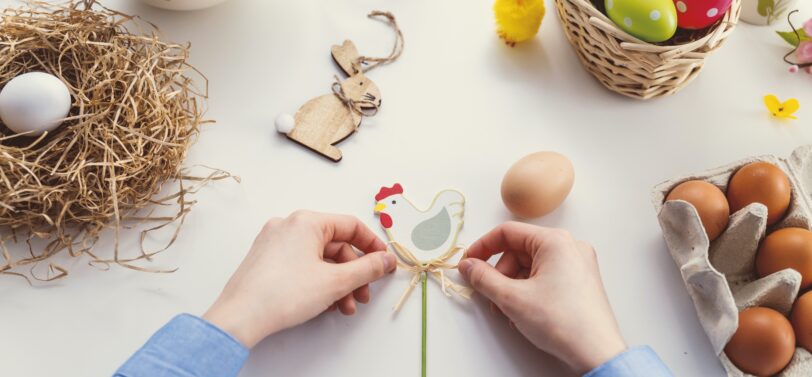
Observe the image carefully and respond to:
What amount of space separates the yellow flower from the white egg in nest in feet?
3.50

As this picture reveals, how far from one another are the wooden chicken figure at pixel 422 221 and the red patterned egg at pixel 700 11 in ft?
1.38

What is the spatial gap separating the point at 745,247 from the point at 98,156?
35.1 inches

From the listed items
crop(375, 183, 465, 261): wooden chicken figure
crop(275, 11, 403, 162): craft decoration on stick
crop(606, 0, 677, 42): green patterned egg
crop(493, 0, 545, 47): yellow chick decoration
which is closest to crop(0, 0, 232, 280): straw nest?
crop(275, 11, 403, 162): craft decoration on stick

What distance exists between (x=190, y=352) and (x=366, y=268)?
24 cm

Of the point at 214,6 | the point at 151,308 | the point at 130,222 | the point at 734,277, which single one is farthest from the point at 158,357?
the point at 734,277

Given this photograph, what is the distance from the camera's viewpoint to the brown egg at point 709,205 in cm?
90

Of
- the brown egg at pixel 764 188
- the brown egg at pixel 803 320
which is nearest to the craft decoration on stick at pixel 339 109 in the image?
the brown egg at pixel 764 188

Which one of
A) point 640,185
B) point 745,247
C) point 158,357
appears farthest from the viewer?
point 640,185

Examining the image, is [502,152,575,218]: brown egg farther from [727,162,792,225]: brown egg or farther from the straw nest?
→ the straw nest

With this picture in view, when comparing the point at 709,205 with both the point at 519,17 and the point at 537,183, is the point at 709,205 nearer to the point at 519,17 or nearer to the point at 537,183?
the point at 537,183

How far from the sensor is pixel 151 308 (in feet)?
3.01

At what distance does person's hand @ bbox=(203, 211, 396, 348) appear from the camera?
82 cm

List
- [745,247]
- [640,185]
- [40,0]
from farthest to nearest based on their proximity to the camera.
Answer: [40,0] → [640,185] → [745,247]

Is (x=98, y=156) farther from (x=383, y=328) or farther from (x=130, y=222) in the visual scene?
(x=383, y=328)
